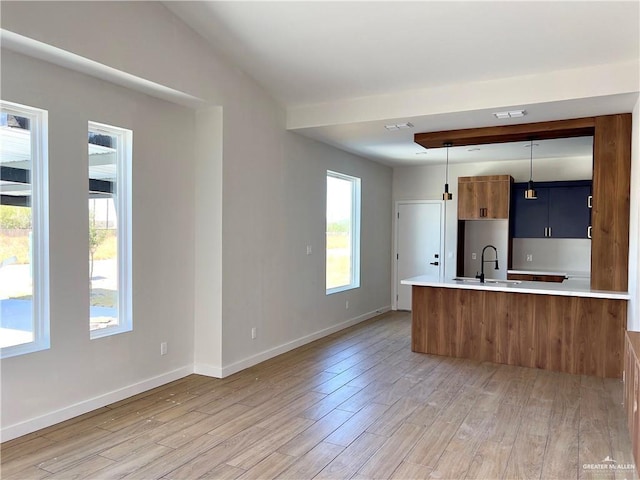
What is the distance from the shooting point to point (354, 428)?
11.3ft

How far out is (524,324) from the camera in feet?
16.8

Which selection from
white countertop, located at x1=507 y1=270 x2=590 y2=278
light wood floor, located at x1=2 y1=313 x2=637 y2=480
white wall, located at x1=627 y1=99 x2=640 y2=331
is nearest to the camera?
light wood floor, located at x1=2 y1=313 x2=637 y2=480

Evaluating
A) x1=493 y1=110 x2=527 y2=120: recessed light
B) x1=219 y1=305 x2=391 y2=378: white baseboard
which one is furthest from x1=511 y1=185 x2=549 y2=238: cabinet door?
x1=493 y1=110 x2=527 y2=120: recessed light

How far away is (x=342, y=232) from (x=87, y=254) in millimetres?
4081

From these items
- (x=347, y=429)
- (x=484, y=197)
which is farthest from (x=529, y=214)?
(x=347, y=429)

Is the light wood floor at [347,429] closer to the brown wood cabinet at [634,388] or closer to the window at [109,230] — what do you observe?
the brown wood cabinet at [634,388]

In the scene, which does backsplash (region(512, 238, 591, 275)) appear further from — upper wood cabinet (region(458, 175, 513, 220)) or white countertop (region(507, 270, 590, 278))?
upper wood cabinet (region(458, 175, 513, 220))

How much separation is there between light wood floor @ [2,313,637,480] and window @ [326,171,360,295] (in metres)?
2.22

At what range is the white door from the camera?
8125mm

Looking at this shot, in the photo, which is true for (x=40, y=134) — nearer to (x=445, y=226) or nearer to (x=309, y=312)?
(x=309, y=312)

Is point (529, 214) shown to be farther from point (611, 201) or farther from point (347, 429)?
point (347, 429)

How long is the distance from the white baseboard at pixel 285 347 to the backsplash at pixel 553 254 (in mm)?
2546

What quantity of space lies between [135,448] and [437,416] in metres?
2.18

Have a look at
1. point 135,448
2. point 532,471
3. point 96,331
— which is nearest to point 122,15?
point 96,331
